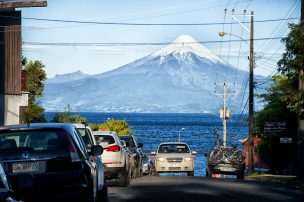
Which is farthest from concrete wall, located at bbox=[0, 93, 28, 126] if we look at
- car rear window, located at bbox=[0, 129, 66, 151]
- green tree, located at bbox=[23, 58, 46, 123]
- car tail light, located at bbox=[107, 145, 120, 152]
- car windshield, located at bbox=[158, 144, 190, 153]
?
car rear window, located at bbox=[0, 129, 66, 151]

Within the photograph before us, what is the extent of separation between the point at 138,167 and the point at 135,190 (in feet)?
36.0

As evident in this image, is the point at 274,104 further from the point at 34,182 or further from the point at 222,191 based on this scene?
the point at 34,182

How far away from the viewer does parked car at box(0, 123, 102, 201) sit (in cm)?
1166

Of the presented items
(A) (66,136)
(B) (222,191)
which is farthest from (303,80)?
(A) (66,136)

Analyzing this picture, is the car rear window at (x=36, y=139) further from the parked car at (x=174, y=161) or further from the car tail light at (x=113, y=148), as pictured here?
the parked car at (x=174, y=161)

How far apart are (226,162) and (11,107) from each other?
11761 millimetres

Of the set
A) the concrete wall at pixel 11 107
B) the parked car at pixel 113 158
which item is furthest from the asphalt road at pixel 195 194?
the concrete wall at pixel 11 107

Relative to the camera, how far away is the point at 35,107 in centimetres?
4650

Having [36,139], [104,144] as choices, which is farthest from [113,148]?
[36,139]

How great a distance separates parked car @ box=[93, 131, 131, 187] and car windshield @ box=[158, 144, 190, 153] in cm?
1296

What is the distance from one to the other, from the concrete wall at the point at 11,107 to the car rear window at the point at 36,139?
29.1 metres

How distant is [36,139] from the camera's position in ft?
39.9

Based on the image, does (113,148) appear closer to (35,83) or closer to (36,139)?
(36,139)

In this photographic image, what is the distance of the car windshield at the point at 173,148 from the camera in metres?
37.0
